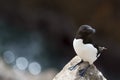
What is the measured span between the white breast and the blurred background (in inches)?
161

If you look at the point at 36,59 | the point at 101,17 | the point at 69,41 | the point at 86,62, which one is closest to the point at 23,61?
the point at 36,59

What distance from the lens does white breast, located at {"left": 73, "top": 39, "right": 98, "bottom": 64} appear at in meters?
Answer: 2.08

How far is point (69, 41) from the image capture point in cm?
688

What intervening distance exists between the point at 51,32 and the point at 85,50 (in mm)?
4919

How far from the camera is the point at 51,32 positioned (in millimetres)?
7004

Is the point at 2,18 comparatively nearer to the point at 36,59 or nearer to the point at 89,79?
the point at 36,59

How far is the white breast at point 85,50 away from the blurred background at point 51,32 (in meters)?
4.10

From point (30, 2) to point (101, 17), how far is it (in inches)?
52.7

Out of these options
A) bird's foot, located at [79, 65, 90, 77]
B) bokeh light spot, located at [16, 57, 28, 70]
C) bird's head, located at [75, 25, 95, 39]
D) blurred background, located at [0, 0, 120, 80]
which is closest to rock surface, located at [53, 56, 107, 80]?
bird's foot, located at [79, 65, 90, 77]

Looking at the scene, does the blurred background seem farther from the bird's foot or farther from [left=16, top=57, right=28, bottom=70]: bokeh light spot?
the bird's foot

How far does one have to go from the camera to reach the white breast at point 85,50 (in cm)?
208

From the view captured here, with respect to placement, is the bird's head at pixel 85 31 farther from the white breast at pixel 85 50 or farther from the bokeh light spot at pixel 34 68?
the bokeh light spot at pixel 34 68

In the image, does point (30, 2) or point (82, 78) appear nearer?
point (82, 78)

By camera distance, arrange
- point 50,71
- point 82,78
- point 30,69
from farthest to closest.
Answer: point 30,69 → point 50,71 → point 82,78
